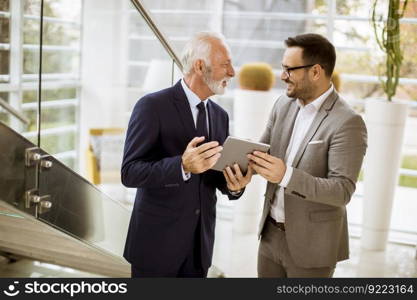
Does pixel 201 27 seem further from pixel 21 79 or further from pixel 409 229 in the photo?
pixel 21 79

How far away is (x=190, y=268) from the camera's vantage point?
2.50 metres

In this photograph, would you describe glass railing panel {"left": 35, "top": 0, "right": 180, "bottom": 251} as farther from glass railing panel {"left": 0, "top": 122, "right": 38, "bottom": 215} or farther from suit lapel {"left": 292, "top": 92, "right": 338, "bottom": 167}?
suit lapel {"left": 292, "top": 92, "right": 338, "bottom": 167}

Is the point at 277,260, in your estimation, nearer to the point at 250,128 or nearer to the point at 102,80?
the point at 250,128

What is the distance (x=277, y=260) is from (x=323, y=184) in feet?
1.41

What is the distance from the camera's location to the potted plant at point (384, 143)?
4973 mm

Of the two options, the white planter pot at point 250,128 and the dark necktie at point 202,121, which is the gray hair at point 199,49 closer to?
the dark necktie at point 202,121

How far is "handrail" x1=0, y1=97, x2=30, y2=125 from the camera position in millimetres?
2279

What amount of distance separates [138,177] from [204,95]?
0.47 meters

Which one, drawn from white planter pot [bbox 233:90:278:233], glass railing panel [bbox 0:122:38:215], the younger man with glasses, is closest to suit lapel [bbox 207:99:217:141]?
the younger man with glasses

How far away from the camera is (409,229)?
592cm

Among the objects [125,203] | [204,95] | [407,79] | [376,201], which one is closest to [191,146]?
[204,95]

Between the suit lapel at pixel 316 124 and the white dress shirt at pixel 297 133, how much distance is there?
26 millimetres

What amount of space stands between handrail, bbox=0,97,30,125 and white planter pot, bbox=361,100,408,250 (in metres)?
3.45

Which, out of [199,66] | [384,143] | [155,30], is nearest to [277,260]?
[199,66]
